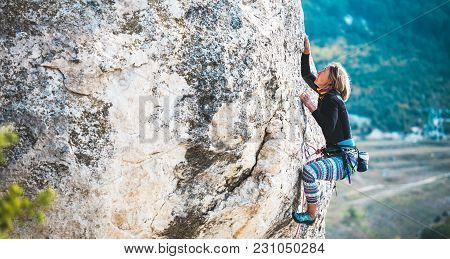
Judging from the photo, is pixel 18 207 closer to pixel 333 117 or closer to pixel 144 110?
pixel 144 110

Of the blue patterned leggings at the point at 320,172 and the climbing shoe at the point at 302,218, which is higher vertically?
the blue patterned leggings at the point at 320,172

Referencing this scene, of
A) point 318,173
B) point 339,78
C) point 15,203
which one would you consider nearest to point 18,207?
point 15,203

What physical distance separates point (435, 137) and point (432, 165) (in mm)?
8834

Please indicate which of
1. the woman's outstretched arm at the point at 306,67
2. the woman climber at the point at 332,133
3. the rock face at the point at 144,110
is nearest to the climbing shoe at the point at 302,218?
the woman climber at the point at 332,133

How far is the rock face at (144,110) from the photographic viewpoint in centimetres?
621

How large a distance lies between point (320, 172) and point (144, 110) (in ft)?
7.65

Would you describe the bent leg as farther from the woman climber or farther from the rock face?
the rock face

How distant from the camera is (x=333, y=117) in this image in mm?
7066

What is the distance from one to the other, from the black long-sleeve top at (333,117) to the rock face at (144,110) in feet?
1.81

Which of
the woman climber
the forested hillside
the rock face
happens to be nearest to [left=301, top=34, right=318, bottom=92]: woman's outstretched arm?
the woman climber

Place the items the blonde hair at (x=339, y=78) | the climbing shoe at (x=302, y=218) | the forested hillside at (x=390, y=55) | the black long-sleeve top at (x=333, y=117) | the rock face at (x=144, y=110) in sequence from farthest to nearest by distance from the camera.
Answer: the forested hillside at (x=390, y=55) < the climbing shoe at (x=302, y=218) < the blonde hair at (x=339, y=78) < the black long-sleeve top at (x=333, y=117) < the rock face at (x=144, y=110)

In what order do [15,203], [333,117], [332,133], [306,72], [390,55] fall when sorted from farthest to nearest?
1. [390,55]
2. [306,72]
3. [332,133]
4. [333,117]
5. [15,203]

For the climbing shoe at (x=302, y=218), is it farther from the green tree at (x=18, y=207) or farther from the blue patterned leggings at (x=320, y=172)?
the green tree at (x=18, y=207)

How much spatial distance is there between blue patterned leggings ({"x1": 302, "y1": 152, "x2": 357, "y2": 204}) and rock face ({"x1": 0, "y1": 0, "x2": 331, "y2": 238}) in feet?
1.54
